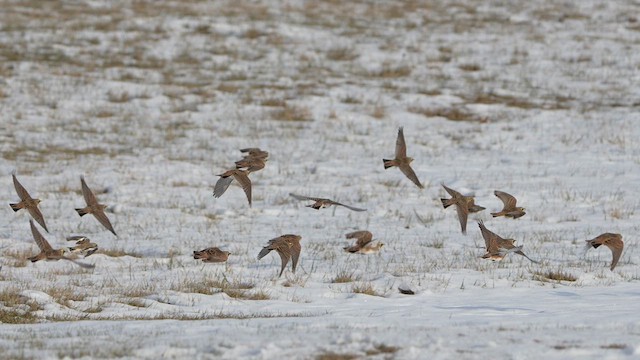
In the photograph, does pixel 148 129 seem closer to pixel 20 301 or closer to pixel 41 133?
pixel 41 133

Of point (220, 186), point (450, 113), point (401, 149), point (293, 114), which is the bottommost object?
point (220, 186)

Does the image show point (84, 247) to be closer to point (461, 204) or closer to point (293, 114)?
point (461, 204)

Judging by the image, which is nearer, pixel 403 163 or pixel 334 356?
pixel 334 356

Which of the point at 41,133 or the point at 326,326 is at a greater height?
the point at 41,133

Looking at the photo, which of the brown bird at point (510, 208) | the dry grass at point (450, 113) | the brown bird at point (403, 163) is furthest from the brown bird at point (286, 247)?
the dry grass at point (450, 113)

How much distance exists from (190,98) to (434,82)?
6.16 metres

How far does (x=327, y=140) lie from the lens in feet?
62.6

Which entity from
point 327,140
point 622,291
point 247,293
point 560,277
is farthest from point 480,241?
point 327,140

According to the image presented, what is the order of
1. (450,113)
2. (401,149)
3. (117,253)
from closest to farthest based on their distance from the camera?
(401,149) < (117,253) < (450,113)

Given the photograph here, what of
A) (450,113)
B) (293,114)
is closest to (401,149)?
(293,114)

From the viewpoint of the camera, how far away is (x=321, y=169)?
1673 cm

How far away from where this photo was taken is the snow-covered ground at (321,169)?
722 cm

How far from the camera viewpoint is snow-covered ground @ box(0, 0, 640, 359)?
7.22 meters

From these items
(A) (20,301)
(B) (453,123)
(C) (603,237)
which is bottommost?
(A) (20,301)
